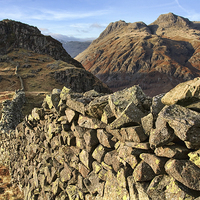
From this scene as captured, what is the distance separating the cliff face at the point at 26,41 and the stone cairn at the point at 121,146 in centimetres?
9937

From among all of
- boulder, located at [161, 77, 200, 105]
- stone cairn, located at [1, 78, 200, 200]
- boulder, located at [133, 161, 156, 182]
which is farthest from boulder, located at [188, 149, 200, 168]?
boulder, located at [161, 77, 200, 105]

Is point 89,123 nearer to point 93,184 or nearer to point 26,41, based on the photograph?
point 93,184

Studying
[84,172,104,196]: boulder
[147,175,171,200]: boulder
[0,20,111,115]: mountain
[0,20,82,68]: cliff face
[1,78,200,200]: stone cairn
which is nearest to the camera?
[1,78,200,200]: stone cairn

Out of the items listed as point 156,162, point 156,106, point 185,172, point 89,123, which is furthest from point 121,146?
point 185,172

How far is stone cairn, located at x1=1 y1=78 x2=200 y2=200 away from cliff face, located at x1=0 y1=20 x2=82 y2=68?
99.4m

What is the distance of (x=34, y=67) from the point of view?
7919 centimetres

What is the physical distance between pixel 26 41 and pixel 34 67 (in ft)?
111

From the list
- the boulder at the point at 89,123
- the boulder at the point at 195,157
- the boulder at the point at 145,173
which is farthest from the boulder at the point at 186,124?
the boulder at the point at 89,123

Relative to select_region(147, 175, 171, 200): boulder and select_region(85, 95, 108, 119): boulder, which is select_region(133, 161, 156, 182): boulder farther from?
select_region(85, 95, 108, 119): boulder

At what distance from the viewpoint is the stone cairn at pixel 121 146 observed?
3227 millimetres

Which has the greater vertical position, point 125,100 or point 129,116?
point 125,100

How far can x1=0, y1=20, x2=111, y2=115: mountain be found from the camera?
58888 millimetres

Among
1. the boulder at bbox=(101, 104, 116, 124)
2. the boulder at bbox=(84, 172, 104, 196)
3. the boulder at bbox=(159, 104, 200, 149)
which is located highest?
the boulder at bbox=(159, 104, 200, 149)

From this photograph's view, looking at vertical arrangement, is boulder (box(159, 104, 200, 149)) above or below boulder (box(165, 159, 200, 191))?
above
